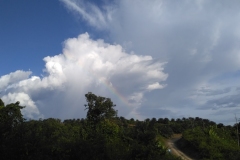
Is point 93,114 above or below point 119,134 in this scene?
above

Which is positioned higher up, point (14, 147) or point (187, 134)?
point (187, 134)

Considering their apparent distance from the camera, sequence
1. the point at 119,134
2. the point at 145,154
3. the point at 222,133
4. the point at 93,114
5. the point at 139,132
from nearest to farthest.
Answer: the point at 145,154 < the point at 139,132 < the point at 119,134 < the point at 93,114 < the point at 222,133

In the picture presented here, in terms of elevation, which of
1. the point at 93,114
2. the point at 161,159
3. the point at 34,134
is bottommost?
the point at 161,159

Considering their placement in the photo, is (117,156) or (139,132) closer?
(117,156)

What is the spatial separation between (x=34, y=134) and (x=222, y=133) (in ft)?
164

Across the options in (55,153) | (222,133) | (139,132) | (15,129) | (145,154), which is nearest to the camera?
(145,154)

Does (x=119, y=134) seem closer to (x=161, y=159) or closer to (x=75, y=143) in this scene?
(x=75, y=143)

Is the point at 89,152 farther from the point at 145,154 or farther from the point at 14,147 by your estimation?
the point at 14,147

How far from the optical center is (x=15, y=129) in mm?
25703

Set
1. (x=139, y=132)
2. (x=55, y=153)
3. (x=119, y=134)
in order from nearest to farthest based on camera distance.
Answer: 1. (x=55, y=153)
2. (x=139, y=132)
3. (x=119, y=134)

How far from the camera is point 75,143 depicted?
24.1 m

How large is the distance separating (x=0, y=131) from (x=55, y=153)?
6.66 m

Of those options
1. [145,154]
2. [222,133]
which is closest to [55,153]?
[145,154]

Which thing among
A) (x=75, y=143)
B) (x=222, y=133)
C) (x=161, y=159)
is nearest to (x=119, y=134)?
(x=75, y=143)
